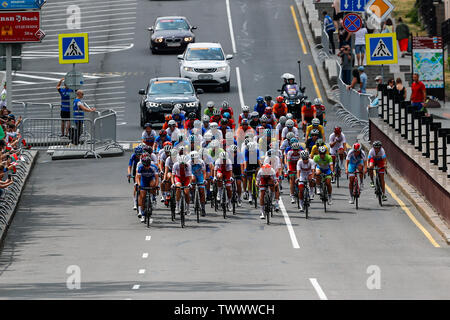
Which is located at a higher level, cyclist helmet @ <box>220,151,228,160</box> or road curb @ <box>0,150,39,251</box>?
cyclist helmet @ <box>220,151,228,160</box>

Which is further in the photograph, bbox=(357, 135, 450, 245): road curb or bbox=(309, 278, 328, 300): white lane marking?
bbox=(357, 135, 450, 245): road curb

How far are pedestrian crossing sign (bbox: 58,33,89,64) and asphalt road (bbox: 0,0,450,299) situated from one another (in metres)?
3.10

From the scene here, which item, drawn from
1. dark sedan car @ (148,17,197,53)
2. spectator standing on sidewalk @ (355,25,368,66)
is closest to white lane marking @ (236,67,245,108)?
dark sedan car @ (148,17,197,53)

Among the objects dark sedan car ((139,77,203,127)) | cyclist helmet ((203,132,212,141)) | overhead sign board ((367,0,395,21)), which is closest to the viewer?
cyclist helmet ((203,132,212,141))

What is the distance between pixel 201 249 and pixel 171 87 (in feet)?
58.6

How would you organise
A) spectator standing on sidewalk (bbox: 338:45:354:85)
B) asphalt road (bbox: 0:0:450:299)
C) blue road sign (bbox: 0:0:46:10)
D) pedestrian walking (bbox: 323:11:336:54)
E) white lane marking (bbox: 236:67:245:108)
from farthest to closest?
1. pedestrian walking (bbox: 323:11:336:54)
2. spectator standing on sidewalk (bbox: 338:45:354:85)
3. white lane marking (bbox: 236:67:245:108)
4. blue road sign (bbox: 0:0:46:10)
5. asphalt road (bbox: 0:0:450:299)

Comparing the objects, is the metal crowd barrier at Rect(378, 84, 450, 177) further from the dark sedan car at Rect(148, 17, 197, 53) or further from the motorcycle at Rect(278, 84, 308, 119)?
the dark sedan car at Rect(148, 17, 197, 53)

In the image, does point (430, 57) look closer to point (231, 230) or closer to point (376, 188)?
point (376, 188)

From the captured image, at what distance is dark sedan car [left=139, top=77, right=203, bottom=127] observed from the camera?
1708 inches

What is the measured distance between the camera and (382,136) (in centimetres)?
3894

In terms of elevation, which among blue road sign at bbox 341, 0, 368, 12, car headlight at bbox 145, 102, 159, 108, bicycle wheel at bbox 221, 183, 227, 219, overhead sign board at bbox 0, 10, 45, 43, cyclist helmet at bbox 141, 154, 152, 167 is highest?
blue road sign at bbox 341, 0, 368, 12

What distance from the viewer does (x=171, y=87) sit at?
1756 inches

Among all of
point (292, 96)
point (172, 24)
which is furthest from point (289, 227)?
point (172, 24)
